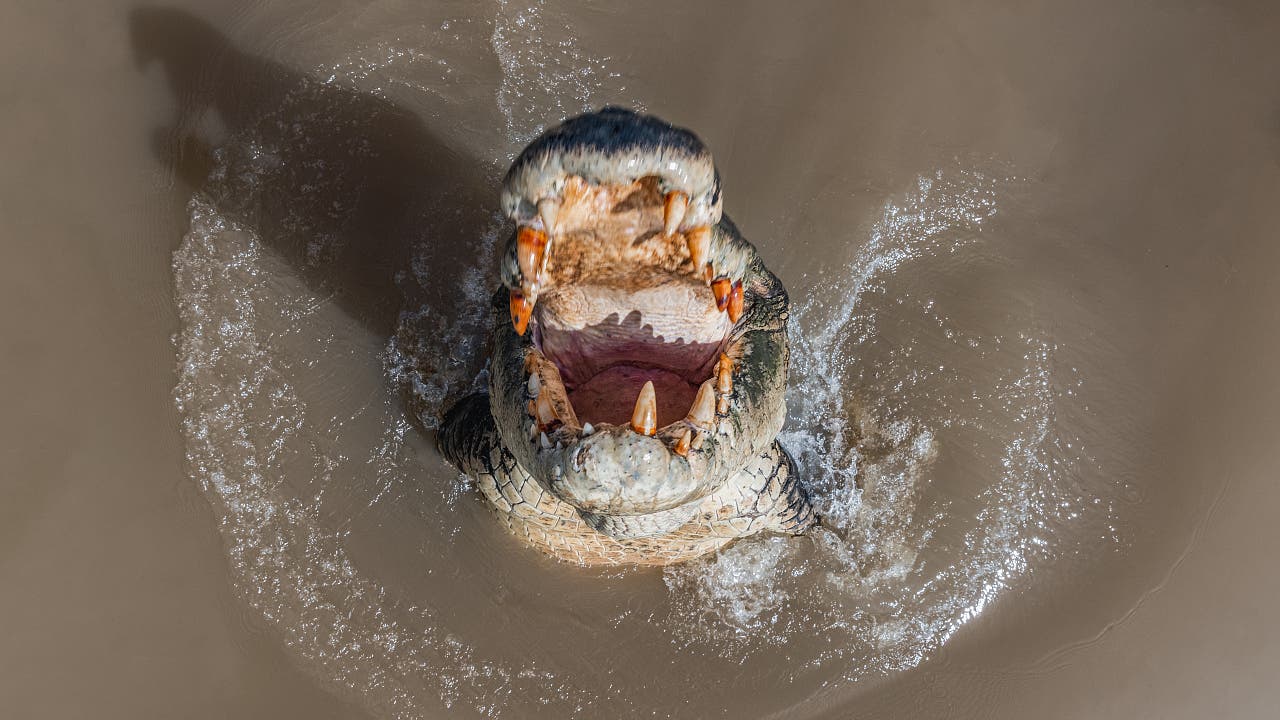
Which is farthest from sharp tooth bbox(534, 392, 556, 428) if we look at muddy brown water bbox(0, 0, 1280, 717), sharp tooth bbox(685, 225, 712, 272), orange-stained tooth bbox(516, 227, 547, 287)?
muddy brown water bbox(0, 0, 1280, 717)

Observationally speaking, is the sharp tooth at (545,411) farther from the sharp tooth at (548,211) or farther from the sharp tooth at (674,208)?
the sharp tooth at (674,208)

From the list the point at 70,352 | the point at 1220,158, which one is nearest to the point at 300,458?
the point at 70,352

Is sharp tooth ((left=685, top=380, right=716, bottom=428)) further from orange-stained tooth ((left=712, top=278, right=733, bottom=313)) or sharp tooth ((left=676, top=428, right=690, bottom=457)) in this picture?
orange-stained tooth ((left=712, top=278, right=733, bottom=313))

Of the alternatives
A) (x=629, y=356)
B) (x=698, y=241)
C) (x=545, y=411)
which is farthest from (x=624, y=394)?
(x=698, y=241)

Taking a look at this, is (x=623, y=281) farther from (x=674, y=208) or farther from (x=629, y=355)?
(x=674, y=208)

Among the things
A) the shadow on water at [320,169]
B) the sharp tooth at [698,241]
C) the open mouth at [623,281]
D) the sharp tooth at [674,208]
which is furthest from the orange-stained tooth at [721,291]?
the shadow on water at [320,169]

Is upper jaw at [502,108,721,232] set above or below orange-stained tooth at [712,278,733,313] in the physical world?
above

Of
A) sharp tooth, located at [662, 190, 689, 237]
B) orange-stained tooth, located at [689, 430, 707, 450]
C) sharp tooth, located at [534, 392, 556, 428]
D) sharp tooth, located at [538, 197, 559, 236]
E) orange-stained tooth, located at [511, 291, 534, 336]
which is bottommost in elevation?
orange-stained tooth, located at [689, 430, 707, 450]
